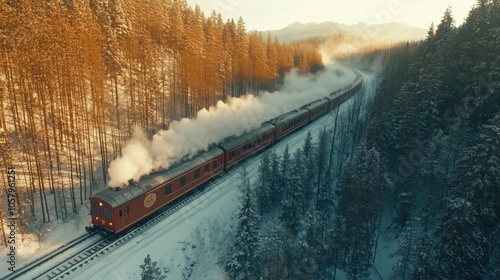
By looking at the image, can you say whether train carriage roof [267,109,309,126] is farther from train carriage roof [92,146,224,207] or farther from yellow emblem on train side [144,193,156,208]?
yellow emblem on train side [144,193,156,208]

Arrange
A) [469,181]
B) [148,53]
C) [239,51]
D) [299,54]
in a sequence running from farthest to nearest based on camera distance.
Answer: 1. [299,54]
2. [239,51]
3. [148,53]
4. [469,181]

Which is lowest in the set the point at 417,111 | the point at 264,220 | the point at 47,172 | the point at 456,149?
the point at 264,220

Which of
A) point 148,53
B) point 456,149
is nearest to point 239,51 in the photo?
point 148,53

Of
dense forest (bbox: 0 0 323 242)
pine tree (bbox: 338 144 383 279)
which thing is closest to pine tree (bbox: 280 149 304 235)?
pine tree (bbox: 338 144 383 279)

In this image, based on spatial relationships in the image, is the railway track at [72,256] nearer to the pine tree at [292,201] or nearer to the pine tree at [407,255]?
the pine tree at [292,201]

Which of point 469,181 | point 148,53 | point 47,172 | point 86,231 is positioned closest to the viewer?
point 469,181

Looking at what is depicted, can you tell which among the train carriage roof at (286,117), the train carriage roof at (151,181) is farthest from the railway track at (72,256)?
the train carriage roof at (286,117)

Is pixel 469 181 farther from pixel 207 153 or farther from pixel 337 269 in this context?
pixel 207 153
